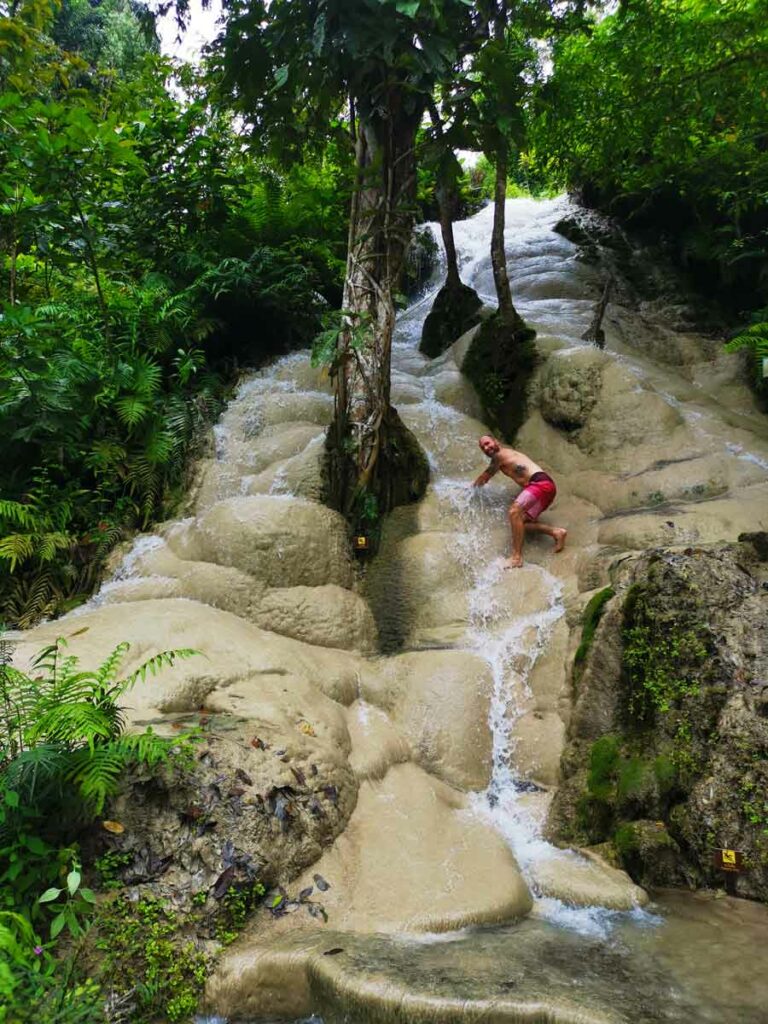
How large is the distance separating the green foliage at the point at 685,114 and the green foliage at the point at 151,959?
8016mm

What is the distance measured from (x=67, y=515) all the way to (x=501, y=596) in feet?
13.4

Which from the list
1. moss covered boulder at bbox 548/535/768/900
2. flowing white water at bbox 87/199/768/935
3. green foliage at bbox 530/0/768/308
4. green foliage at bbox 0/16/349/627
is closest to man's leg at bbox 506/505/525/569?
flowing white water at bbox 87/199/768/935

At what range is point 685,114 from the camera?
25.9 ft

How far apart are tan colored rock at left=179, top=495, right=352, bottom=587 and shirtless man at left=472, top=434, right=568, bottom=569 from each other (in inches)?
63.1

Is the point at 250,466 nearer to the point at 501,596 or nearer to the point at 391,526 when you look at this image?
the point at 391,526

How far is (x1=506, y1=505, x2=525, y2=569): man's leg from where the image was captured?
598cm

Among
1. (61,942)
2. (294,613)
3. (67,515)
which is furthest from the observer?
(67,515)

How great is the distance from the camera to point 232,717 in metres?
3.88

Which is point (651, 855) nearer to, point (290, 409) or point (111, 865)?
point (111, 865)

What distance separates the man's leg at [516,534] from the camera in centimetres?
598

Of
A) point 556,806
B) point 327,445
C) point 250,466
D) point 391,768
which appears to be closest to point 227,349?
point 250,466

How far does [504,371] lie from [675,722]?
5.55 m

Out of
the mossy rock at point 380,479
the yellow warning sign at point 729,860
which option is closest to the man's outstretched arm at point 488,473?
the mossy rock at point 380,479

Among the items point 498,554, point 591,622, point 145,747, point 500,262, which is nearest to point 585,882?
point 591,622
